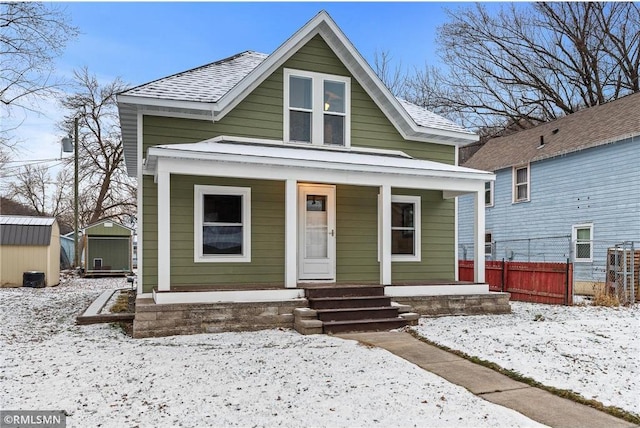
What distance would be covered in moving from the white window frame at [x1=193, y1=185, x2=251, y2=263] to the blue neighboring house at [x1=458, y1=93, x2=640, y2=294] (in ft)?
28.2

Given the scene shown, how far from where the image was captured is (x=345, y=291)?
25.7ft

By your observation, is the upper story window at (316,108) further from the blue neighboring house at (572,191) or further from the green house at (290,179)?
the blue neighboring house at (572,191)

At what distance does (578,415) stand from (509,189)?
1513cm

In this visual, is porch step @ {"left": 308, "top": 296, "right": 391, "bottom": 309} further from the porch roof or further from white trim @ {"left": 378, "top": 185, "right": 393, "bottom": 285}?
the porch roof

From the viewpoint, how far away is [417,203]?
10258 mm

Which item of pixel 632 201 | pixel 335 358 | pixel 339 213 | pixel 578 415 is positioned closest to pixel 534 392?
pixel 578 415

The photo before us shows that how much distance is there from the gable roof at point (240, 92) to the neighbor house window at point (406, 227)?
5.02ft

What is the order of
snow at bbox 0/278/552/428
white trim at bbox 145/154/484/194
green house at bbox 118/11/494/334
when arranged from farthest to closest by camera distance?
green house at bbox 118/11/494/334 → white trim at bbox 145/154/484/194 → snow at bbox 0/278/552/428

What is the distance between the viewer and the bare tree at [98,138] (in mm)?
25500

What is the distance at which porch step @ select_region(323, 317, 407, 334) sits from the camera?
22.7 ft

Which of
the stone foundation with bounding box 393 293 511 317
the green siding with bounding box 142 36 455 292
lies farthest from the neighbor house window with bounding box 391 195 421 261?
the stone foundation with bounding box 393 293 511 317

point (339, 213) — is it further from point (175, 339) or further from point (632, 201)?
point (632, 201)

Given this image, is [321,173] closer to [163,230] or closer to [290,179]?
[290,179]

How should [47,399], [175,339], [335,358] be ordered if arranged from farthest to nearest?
1. [175,339]
2. [335,358]
3. [47,399]
